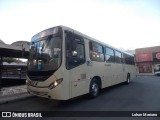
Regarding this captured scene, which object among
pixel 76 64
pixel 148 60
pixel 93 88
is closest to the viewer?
pixel 76 64

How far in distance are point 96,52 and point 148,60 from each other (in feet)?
111

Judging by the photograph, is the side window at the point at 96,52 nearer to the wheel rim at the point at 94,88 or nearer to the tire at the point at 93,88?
the tire at the point at 93,88

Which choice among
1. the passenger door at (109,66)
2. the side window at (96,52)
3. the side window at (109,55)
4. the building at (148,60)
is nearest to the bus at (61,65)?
the side window at (96,52)

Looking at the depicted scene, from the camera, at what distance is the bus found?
18.4 feet

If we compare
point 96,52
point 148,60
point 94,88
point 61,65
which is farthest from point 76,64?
point 148,60

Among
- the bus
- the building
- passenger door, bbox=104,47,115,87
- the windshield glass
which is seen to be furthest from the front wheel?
the building

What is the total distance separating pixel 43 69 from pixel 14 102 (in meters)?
3.11

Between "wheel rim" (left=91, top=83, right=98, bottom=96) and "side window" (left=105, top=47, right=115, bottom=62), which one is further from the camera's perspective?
"side window" (left=105, top=47, right=115, bottom=62)

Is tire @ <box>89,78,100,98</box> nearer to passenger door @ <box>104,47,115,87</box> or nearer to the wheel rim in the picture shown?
the wheel rim

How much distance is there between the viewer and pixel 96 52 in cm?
845

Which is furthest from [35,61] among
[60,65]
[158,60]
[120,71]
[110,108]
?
[158,60]

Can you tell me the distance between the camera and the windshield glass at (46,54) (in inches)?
226

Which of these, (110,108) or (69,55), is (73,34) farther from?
(110,108)

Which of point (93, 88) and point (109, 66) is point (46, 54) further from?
point (109, 66)
